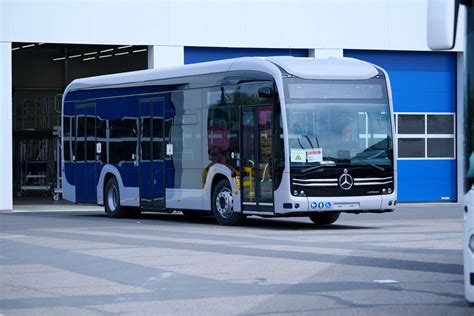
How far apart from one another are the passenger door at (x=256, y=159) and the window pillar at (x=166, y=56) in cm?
1015

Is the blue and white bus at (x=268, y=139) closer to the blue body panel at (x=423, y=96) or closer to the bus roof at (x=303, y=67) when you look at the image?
the bus roof at (x=303, y=67)

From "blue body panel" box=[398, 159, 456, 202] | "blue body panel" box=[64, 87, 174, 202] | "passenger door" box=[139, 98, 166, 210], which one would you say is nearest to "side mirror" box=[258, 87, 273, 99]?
"blue body panel" box=[64, 87, 174, 202]

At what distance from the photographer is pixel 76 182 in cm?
2856

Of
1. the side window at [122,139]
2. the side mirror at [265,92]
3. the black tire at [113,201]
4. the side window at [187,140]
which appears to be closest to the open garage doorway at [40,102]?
the black tire at [113,201]

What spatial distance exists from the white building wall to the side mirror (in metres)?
10.7

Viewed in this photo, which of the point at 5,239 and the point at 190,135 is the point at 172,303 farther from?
the point at 190,135

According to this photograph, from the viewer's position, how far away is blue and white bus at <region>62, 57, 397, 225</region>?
21297 millimetres

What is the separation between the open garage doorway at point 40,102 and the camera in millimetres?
42906

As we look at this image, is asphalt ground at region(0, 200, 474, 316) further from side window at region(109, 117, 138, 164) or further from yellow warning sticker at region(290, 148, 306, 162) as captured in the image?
side window at region(109, 117, 138, 164)

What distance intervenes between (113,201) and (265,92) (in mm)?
6840

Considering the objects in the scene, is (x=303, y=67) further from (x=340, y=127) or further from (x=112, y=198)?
(x=112, y=198)

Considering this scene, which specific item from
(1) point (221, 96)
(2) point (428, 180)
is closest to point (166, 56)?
(2) point (428, 180)

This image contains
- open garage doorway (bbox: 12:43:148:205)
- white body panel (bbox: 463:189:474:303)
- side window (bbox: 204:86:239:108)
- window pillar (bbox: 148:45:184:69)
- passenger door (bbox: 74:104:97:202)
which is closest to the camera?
white body panel (bbox: 463:189:474:303)

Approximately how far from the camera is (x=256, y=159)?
21969 millimetres
